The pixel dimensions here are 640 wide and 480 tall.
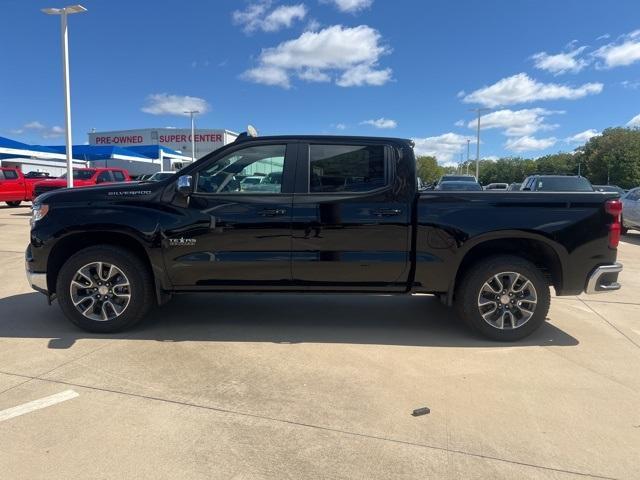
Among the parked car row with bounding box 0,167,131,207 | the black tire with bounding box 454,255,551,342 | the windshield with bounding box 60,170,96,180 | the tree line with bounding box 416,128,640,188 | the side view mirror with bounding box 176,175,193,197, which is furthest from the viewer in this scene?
the tree line with bounding box 416,128,640,188

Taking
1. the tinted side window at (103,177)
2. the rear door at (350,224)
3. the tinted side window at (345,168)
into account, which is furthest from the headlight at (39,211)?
the tinted side window at (103,177)

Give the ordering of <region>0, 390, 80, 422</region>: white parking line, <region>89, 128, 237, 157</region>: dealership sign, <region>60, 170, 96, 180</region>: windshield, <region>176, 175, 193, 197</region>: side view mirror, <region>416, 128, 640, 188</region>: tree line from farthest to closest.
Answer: <region>89, 128, 237, 157</region>: dealership sign
<region>416, 128, 640, 188</region>: tree line
<region>60, 170, 96, 180</region>: windshield
<region>176, 175, 193, 197</region>: side view mirror
<region>0, 390, 80, 422</region>: white parking line

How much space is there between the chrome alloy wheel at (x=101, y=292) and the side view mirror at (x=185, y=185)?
1016 millimetres

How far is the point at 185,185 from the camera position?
4.78m

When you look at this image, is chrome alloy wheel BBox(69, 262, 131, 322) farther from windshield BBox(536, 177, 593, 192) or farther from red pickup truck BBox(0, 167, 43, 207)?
red pickup truck BBox(0, 167, 43, 207)

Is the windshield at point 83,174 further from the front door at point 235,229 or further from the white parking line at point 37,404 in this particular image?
the white parking line at point 37,404

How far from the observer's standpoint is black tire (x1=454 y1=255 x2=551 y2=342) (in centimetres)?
489

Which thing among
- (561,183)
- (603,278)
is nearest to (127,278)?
(603,278)

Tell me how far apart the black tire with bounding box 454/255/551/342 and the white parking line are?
11.5 feet

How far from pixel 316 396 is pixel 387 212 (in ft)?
6.22

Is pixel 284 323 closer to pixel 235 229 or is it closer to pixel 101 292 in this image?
pixel 235 229

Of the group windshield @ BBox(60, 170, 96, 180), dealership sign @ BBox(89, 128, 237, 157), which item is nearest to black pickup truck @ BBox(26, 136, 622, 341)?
windshield @ BBox(60, 170, 96, 180)

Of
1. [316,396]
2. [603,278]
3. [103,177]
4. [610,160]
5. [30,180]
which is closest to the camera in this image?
[316,396]

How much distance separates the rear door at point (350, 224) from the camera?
4.82m
